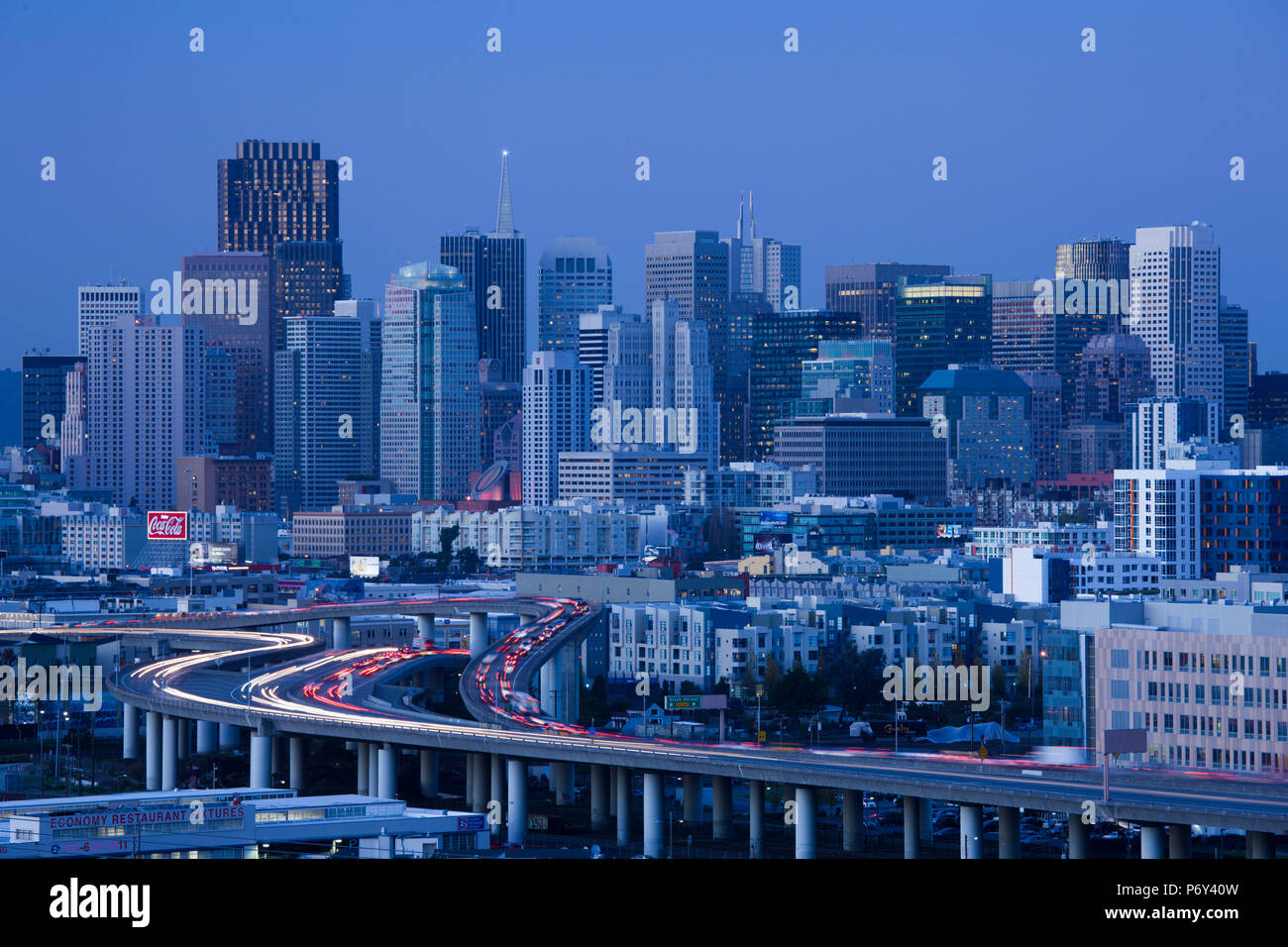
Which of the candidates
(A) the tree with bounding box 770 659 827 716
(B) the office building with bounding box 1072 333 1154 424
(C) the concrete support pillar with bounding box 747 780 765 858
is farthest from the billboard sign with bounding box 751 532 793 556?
(C) the concrete support pillar with bounding box 747 780 765 858

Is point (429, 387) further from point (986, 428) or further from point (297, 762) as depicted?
point (297, 762)

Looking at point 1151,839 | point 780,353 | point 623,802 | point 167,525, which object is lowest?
point 623,802

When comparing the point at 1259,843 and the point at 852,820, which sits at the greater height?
the point at 1259,843

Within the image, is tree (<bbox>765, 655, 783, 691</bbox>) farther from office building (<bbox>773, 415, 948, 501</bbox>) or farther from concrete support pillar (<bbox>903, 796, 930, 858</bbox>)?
office building (<bbox>773, 415, 948, 501</bbox>)

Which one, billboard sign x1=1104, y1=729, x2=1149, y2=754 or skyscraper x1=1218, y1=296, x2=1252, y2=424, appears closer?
billboard sign x1=1104, y1=729, x2=1149, y2=754

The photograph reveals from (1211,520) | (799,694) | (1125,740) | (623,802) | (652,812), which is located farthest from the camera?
(1211,520)

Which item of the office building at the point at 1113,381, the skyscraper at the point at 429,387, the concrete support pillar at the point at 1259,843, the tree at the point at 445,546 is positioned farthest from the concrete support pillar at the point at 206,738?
the office building at the point at 1113,381

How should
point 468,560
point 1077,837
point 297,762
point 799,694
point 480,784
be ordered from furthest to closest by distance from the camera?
point 468,560 < point 799,694 < point 297,762 < point 480,784 < point 1077,837

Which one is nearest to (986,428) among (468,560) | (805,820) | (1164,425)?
(1164,425)
